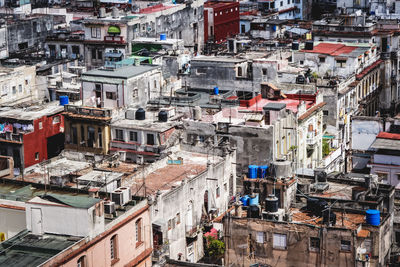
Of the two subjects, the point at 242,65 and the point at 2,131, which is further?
the point at 242,65

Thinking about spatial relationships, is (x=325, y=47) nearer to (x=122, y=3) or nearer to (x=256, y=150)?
(x=256, y=150)

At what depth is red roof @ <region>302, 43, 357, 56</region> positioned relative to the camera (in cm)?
12256

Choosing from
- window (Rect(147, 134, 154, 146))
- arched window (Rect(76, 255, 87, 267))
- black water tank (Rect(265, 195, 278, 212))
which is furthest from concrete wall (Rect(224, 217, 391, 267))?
window (Rect(147, 134, 154, 146))

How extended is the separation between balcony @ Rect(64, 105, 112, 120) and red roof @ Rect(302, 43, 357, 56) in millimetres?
37982

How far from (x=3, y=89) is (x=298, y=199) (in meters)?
56.3

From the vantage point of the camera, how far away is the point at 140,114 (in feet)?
316

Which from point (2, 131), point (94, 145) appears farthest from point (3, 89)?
point (94, 145)

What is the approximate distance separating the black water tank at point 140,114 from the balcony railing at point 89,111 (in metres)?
2.89

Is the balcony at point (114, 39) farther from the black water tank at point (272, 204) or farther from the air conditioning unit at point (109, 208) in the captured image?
the air conditioning unit at point (109, 208)

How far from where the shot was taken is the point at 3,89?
4670 inches

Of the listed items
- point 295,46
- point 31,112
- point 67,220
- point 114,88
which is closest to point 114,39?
point 295,46

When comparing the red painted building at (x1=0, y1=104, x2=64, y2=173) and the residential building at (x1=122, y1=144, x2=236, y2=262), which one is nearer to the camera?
the residential building at (x1=122, y1=144, x2=236, y2=262)

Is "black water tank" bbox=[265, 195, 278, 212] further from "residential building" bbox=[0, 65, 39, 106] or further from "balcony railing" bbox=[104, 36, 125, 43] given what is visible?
"balcony railing" bbox=[104, 36, 125, 43]

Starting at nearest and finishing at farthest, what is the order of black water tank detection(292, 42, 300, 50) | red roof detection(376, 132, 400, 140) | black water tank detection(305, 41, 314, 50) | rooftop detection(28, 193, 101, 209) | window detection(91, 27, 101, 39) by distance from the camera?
rooftop detection(28, 193, 101, 209) → red roof detection(376, 132, 400, 140) → black water tank detection(305, 41, 314, 50) → black water tank detection(292, 42, 300, 50) → window detection(91, 27, 101, 39)
